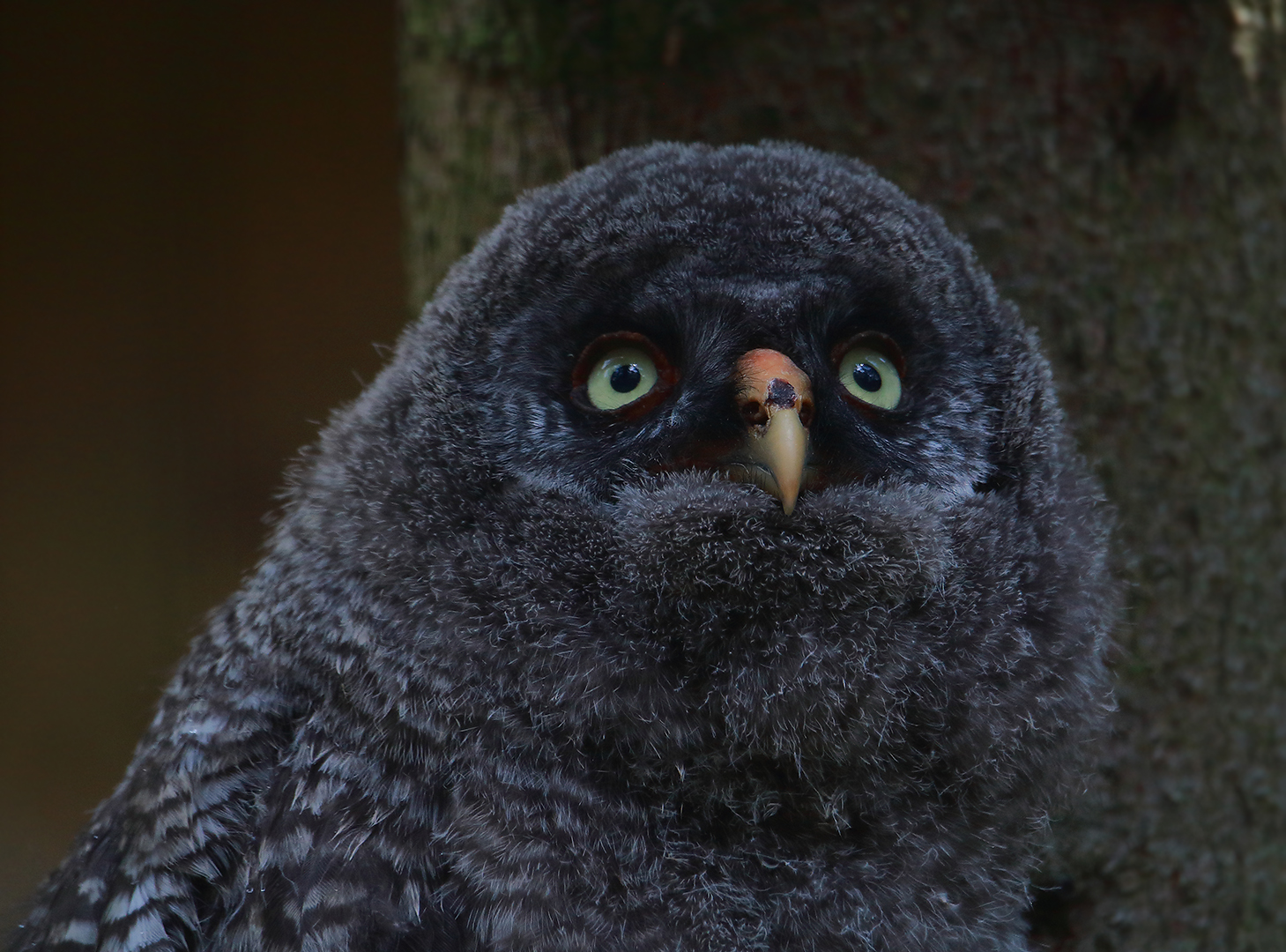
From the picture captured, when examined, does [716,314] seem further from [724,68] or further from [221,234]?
[221,234]

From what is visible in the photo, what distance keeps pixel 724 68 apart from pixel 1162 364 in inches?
50.0

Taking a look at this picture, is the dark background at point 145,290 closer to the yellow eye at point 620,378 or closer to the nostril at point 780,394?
the yellow eye at point 620,378

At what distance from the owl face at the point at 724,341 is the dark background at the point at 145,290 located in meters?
3.75

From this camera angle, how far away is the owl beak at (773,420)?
1.96m

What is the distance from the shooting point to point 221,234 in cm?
625

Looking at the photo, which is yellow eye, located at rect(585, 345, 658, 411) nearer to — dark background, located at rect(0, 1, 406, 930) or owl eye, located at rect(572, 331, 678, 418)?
owl eye, located at rect(572, 331, 678, 418)

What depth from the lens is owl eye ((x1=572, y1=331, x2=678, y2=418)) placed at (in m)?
2.22

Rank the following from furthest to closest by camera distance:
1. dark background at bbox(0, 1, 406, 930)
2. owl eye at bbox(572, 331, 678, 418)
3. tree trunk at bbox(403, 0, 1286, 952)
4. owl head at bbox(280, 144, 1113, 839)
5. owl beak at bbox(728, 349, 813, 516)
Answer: dark background at bbox(0, 1, 406, 930) → tree trunk at bbox(403, 0, 1286, 952) → owl eye at bbox(572, 331, 678, 418) → owl head at bbox(280, 144, 1113, 839) → owl beak at bbox(728, 349, 813, 516)

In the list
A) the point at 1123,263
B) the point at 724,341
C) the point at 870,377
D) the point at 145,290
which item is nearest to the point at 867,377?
the point at 870,377

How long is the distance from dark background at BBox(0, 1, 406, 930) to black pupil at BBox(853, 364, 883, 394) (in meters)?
3.98

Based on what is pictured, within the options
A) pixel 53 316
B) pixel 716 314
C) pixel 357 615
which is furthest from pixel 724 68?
pixel 53 316

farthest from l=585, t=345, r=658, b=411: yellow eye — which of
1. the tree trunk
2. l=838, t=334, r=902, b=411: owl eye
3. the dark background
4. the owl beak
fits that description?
the dark background

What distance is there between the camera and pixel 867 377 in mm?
2320

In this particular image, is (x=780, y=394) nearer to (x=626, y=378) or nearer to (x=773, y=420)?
(x=773, y=420)
